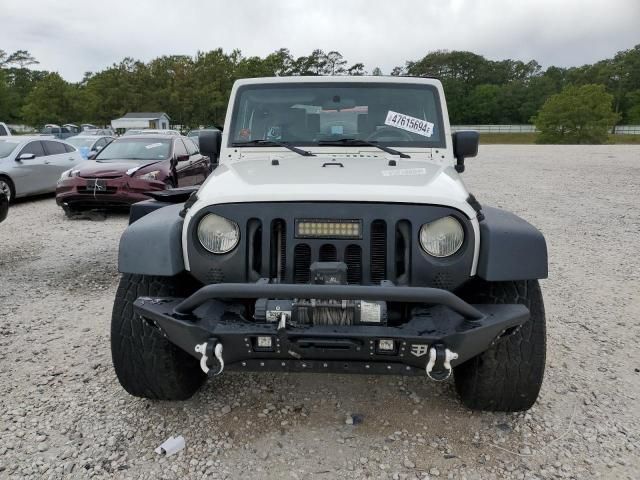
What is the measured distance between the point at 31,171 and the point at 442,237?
11.2 m

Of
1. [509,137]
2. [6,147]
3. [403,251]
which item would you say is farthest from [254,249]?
[509,137]

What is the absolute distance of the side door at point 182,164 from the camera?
10.3 m

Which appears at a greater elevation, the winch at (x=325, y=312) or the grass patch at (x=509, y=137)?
the winch at (x=325, y=312)

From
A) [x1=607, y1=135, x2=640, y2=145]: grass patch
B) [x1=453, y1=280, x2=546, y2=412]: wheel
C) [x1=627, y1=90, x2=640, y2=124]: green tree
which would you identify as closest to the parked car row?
[x1=453, y1=280, x2=546, y2=412]: wheel

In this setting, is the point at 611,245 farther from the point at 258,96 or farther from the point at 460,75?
the point at 460,75

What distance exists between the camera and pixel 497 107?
8700 cm

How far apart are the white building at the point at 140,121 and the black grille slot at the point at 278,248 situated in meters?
56.6

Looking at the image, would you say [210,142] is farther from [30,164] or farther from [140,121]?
Answer: [140,121]

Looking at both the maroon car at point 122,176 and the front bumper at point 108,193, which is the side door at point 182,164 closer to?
the maroon car at point 122,176

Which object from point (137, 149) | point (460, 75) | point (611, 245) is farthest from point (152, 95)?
point (460, 75)

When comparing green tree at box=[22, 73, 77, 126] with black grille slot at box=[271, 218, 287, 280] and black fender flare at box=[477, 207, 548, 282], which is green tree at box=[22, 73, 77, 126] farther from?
black fender flare at box=[477, 207, 548, 282]

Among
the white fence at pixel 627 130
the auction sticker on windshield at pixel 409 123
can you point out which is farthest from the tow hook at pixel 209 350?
the white fence at pixel 627 130

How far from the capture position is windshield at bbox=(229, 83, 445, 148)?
12.6 ft

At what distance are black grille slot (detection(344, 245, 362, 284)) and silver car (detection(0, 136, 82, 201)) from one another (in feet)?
32.6
